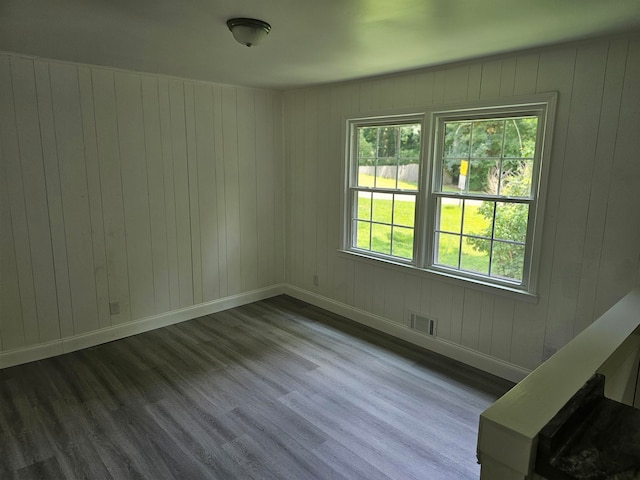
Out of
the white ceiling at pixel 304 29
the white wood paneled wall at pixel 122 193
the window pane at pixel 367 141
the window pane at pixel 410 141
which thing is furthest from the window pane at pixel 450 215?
the white wood paneled wall at pixel 122 193

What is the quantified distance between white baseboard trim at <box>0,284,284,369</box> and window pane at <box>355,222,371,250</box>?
1.37 m

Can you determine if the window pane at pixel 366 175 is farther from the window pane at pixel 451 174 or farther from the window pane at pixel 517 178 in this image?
the window pane at pixel 517 178

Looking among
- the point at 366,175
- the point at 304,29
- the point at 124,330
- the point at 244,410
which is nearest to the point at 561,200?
the point at 366,175

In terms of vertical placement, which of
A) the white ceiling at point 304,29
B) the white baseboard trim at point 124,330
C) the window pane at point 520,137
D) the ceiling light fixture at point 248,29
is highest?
the white ceiling at point 304,29

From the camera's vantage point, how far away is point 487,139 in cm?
313

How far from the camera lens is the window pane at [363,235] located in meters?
4.18

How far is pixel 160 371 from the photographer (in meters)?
3.24

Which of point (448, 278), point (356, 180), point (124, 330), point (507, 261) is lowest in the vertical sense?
point (124, 330)

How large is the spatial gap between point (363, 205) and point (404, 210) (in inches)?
20.9

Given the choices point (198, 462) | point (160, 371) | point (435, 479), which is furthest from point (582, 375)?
point (160, 371)

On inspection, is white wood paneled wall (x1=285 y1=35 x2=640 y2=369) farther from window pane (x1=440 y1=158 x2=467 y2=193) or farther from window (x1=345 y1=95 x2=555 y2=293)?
window pane (x1=440 y1=158 x2=467 y2=193)

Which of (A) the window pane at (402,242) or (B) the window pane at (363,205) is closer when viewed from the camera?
(A) the window pane at (402,242)

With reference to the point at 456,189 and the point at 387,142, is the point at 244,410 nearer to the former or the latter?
the point at 456,189

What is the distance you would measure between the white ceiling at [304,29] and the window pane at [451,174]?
31.0 inches
